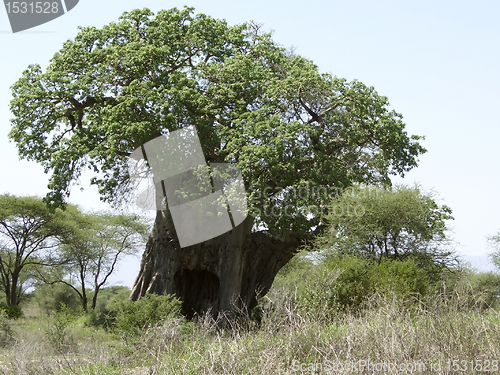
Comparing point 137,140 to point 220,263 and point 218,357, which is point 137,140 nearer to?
point 220,263

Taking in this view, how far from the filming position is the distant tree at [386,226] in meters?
12.0

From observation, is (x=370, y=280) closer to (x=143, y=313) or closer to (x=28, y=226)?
(x=143, y=313)

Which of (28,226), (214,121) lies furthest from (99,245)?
(214,121)

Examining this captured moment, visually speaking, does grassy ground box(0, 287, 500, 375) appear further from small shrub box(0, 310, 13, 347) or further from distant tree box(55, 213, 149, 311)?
distant tree box(55, 213, 149, 311)

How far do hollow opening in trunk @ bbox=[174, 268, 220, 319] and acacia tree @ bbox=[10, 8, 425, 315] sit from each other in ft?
0.65

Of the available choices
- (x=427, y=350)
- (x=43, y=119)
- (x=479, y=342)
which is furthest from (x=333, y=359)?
(x=43, y=119)

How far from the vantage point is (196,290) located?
18.1m

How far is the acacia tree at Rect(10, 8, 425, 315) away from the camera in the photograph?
1355cm

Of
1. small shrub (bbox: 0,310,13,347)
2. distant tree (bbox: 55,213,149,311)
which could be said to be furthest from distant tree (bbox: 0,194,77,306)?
small shrub (bbox: 0,310,13,347)

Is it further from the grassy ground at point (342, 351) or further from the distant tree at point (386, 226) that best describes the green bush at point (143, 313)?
the distant tree at point (386, 226)

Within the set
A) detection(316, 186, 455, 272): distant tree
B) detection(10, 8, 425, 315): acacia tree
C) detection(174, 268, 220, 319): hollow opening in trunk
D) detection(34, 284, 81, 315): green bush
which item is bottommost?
detection(34, 284, 81, 315): green bush

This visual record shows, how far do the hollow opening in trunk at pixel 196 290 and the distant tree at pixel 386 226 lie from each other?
246 inches

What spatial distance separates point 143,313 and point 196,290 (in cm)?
799

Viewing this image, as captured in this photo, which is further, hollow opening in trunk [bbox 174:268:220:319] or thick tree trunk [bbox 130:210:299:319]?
hollow opening in trunk [bbox 174:268:220:319]
